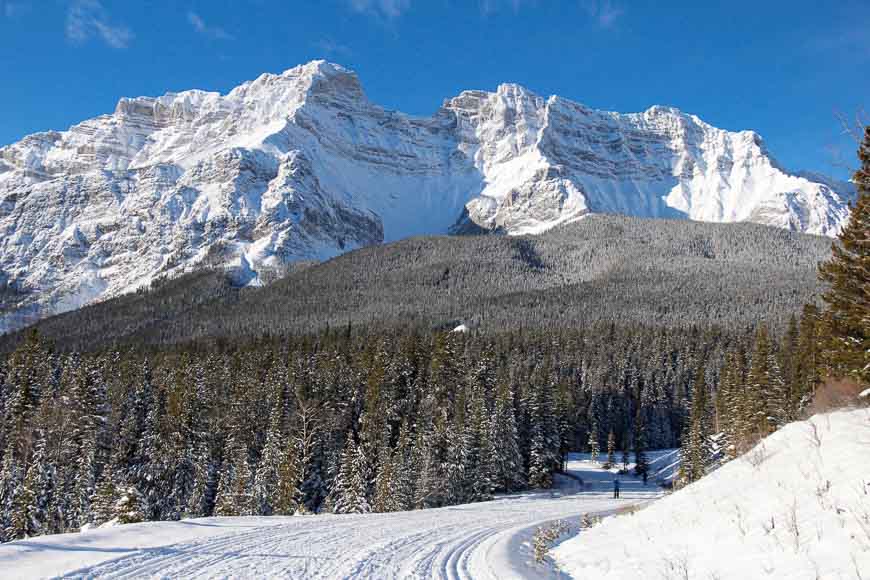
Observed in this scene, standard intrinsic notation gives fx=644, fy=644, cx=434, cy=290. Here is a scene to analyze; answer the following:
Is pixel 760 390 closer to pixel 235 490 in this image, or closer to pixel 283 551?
pixel 235 490

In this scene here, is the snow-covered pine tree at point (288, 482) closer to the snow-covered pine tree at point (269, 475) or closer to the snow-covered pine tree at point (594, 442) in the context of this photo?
the snow-covered pine tree at point (269, 475)

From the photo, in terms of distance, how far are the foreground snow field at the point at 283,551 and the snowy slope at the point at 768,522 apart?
227 cm

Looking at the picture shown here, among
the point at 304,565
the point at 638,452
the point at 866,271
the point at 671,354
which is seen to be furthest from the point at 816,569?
the point at 671,354

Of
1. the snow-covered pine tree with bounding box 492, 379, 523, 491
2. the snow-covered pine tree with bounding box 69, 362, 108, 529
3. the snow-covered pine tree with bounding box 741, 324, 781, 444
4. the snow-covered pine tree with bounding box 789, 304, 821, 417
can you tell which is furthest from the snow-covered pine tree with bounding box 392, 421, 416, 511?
the snow-covered pine tree with bounding box 789, 304, 821, 417

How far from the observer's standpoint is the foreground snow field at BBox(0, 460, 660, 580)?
11.4 m

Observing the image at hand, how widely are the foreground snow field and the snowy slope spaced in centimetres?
227

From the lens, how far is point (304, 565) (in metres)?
12.7

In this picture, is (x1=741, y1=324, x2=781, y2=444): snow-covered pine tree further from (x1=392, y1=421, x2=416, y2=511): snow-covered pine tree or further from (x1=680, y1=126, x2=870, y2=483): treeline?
(x1=392, y1=421, x2=416, y2=511): snow-covered pine tree

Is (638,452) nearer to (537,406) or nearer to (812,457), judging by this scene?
(537,406)

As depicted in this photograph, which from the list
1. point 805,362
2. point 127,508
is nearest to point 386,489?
point 127,508

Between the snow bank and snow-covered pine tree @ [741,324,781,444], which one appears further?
snow-covered pine tree @ [741,324,781,444]

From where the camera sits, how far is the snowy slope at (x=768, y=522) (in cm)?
905

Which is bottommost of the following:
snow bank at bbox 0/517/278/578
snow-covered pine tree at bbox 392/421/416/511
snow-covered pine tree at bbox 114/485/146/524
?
snow-covered pine tree at bbox 392/421/416/511

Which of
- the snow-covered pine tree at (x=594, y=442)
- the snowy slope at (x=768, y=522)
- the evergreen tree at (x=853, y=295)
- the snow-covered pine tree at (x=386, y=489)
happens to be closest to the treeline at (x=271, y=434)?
the snow-covered pine tree at (x=386, y=489)
